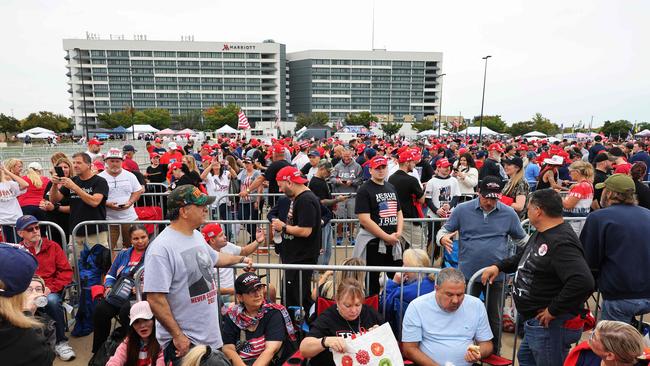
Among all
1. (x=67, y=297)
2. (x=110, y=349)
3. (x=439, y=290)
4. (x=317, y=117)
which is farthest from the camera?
(x=317, y=117)

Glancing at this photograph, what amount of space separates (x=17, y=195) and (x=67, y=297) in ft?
Answer: 6.36

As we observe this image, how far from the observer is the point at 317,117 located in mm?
91250

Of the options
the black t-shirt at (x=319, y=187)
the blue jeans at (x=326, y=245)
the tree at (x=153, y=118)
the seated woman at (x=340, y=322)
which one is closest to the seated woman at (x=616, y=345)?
the seated woman at (x=340, y=322)

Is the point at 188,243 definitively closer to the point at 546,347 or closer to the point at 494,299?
the point at 546,347

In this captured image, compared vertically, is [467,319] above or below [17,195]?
below

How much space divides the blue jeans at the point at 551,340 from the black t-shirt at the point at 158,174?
8.94 meters

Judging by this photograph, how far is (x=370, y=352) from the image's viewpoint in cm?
309

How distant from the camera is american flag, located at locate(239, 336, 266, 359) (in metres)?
3.45

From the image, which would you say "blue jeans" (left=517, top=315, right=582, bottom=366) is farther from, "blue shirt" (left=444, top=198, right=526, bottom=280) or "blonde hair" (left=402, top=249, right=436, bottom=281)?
"blonde hair" (left=402, top=249, right=436, bottom=281)

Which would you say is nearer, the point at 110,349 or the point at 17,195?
the point at 110,349

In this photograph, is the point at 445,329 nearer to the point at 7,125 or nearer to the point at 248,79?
the point at 7,125

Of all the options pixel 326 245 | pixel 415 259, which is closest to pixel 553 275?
pixel 415 259

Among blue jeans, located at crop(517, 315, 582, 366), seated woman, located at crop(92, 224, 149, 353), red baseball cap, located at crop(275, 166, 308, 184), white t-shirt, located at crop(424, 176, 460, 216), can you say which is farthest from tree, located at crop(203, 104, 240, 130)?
blue jeans, located at crop(517, 315, 582, 366)

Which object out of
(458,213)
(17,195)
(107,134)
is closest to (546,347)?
(458,213)
